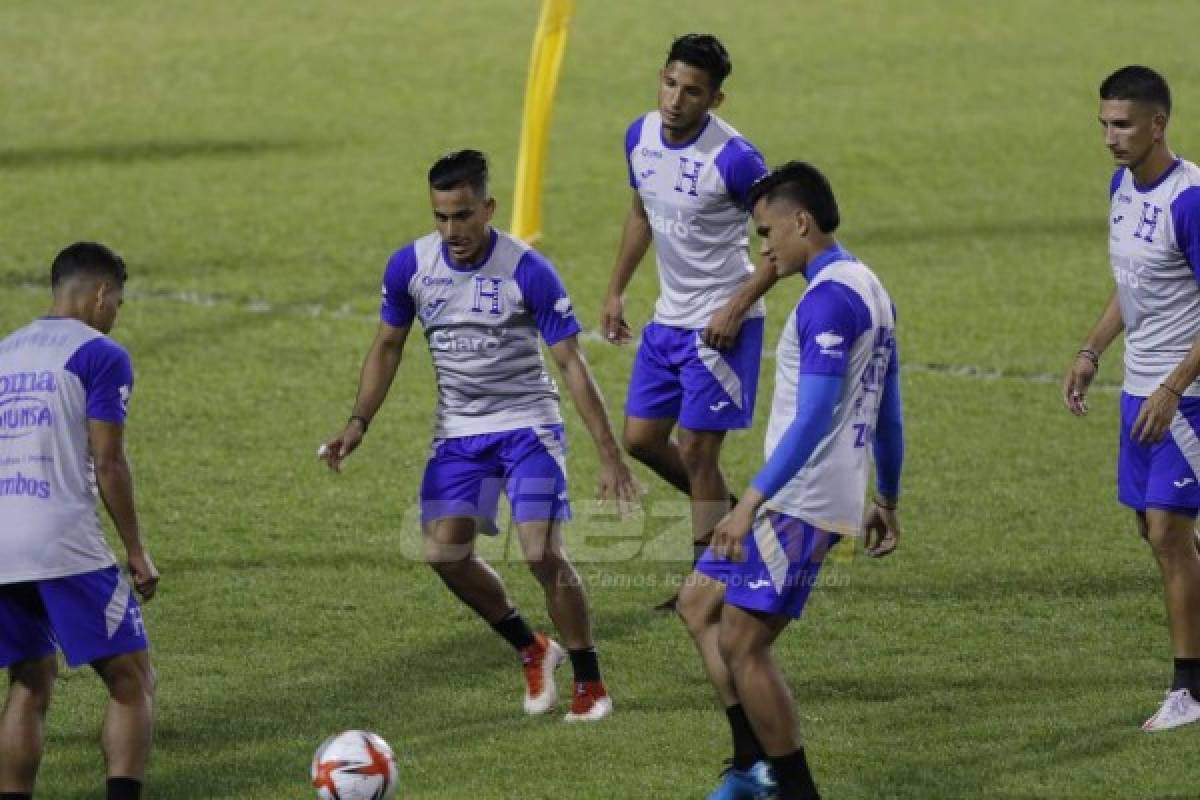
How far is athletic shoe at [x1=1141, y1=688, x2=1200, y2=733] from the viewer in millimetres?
8234

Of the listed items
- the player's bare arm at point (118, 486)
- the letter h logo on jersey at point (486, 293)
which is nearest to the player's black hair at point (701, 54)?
the letter h logo on jersey at point (486, 293)

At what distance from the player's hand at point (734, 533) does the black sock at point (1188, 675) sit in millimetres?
2258

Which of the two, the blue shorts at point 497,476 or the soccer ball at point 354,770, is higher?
the blue shorts at point 497,476

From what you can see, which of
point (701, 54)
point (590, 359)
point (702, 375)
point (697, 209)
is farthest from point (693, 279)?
point (590, 359)

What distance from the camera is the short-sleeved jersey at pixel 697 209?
9859mm

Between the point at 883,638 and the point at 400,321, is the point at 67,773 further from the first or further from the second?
the point at 883,638

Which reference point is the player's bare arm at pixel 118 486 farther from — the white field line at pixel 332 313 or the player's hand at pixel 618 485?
the white field line at pixel 332 313

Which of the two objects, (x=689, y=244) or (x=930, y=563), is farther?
(x=930, y=563)

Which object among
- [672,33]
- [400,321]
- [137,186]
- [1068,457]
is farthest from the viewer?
[672,33]

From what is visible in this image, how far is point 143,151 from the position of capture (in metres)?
23.9

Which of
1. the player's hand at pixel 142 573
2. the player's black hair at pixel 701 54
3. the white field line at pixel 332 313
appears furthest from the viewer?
the white field line at pixel 332 313

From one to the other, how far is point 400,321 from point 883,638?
2636 mm

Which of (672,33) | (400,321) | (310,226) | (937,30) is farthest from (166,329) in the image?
(937,30)

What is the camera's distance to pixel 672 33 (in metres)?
28.5
